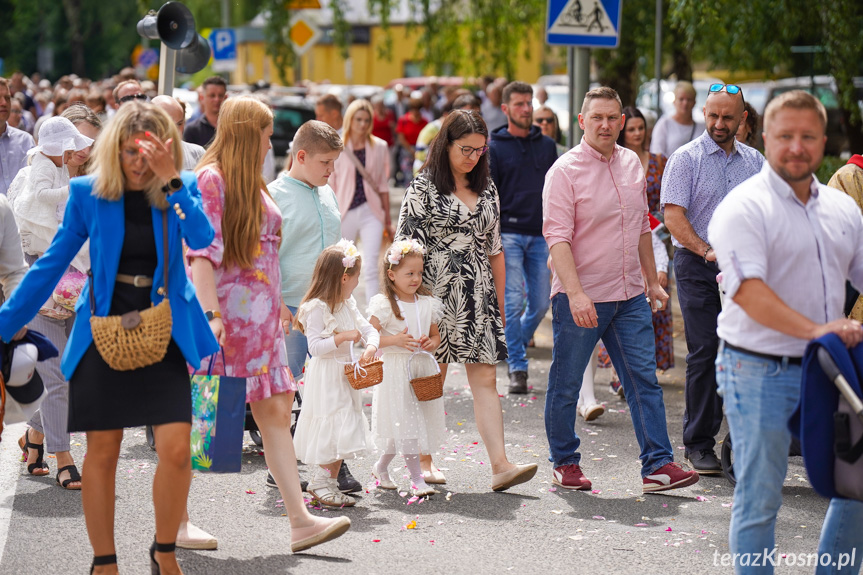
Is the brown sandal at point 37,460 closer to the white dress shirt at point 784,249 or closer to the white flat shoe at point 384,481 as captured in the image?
the white flat shoe at point 384,481

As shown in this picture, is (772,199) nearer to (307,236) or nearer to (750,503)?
(750,503)

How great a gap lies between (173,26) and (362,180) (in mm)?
2025

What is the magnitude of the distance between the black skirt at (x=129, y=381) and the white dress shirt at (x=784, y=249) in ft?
6.97

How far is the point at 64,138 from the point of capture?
660cm

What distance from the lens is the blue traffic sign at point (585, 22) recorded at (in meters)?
10.1

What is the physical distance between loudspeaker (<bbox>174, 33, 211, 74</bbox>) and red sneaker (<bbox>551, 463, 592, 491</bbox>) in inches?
214

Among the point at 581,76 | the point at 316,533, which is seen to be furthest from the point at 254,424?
the point at 581,76

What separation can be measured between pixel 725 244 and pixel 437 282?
8.25ft

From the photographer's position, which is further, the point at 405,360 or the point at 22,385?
the point at 405,360

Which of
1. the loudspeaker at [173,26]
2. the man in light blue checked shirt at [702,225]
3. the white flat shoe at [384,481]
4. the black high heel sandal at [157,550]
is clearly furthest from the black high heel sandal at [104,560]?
the loudspeaker at [173,26]

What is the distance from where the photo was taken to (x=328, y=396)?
6168 mm

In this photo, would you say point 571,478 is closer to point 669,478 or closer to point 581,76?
point 669,478

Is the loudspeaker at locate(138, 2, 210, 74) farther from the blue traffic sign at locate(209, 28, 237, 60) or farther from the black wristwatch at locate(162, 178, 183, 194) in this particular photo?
the blue traffic sign at locate(209, 28, 237, 60)

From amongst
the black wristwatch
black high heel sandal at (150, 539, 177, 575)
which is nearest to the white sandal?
black high heel sandal at (150, 539, 177, 575)
